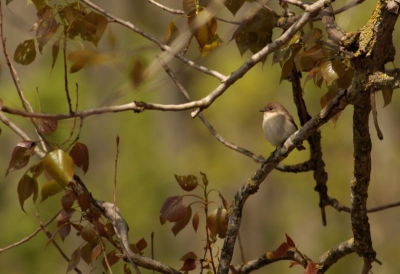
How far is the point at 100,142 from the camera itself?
1091cm

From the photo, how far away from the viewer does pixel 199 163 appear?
928 centimetres

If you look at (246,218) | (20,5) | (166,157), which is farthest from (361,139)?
(166,157)

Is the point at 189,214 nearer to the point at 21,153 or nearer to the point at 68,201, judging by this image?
the point at 68,201

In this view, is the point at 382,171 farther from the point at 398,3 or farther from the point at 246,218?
the point at 398,3

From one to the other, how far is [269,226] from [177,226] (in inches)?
294

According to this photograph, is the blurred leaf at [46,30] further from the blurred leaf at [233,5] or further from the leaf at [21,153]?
the blurred leaf at [233,5]

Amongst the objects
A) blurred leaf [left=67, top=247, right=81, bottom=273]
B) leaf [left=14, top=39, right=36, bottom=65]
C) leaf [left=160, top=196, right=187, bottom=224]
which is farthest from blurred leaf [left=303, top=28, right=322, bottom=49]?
blurred leaf [left=67, top=247, right=81, bottom=273]

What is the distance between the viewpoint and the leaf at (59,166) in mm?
1614

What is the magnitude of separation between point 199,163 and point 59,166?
7672 mm

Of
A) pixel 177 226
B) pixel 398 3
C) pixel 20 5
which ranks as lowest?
pixel 177 226

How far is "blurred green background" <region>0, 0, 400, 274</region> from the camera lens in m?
7.41

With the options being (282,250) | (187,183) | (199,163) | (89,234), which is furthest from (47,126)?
(199,163)

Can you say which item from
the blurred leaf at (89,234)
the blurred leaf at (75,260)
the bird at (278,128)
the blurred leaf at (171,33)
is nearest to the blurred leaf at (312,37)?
the blurred leaf at (171,33)

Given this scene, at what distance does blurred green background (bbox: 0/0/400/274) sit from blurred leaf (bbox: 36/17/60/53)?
14.2ft
